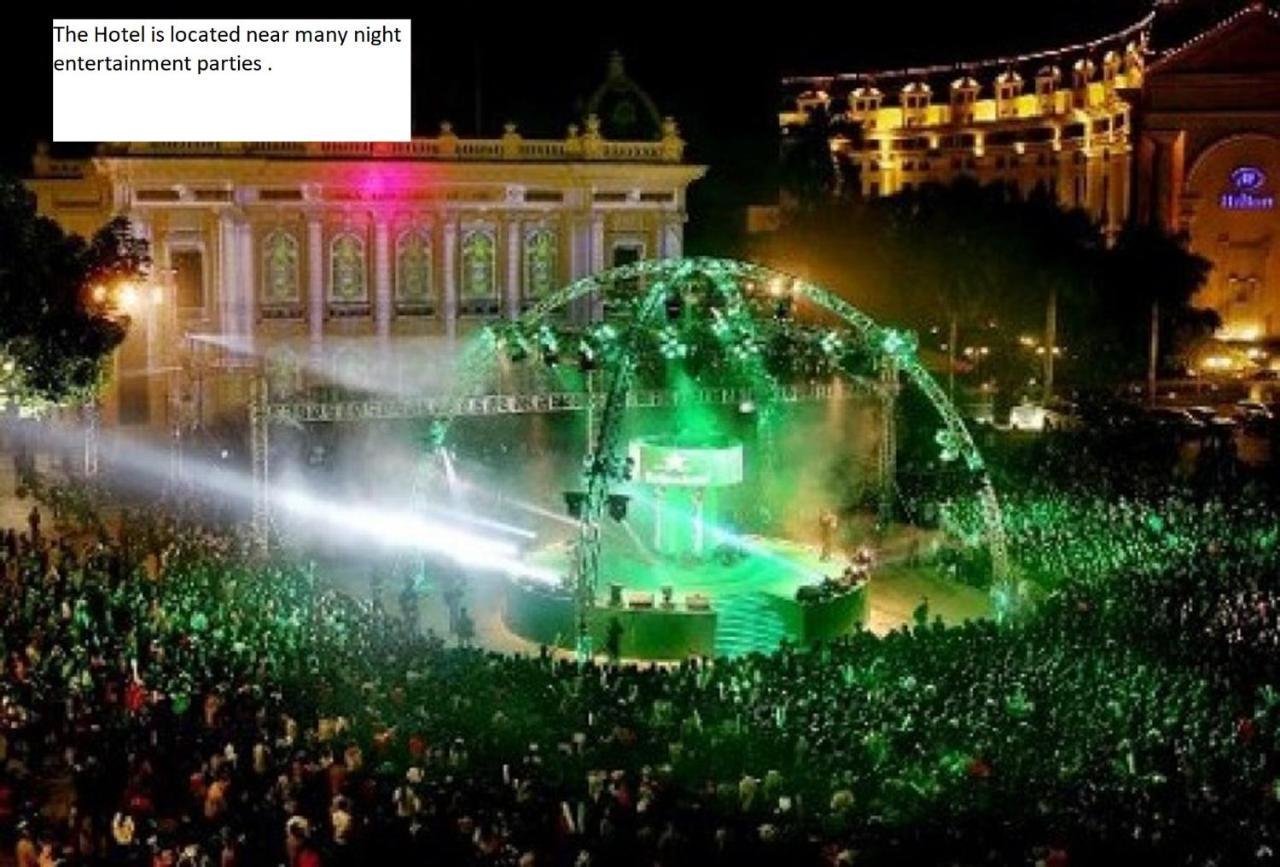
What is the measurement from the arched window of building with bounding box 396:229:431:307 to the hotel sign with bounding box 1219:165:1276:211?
103ft

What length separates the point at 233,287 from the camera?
45969 millimetres

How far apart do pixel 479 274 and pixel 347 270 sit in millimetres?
3753

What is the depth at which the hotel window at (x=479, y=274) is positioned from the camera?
48.6 meters

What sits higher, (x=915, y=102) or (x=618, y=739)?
(x=915, y=102)

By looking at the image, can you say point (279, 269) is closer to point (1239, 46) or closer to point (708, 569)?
point (708, 569)

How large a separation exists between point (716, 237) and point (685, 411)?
72.2ft

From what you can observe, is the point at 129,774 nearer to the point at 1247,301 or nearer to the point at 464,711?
the point at 464,711

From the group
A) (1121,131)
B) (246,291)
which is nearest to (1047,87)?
(1121,131)

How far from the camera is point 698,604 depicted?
26.7m

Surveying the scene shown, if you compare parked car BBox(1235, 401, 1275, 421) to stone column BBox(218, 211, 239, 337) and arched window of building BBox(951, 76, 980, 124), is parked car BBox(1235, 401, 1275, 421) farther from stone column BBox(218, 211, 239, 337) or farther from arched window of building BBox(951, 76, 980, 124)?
arched window of building BBox(951, 76, 980, 124)

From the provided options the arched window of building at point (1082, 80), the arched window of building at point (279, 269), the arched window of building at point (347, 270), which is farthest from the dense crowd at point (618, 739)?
the arched window of building at point (1082, 80)

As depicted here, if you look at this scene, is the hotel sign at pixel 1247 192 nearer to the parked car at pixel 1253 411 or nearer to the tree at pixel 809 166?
the tree at pixel 809 166

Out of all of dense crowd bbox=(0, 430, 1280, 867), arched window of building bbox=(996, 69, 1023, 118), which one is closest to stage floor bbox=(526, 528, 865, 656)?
dense crowd bbox=(0, 430, 1280, 867)

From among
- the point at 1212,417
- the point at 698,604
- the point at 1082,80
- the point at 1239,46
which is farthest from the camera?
the point at 1082,80
